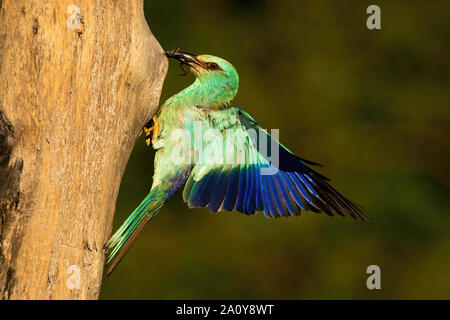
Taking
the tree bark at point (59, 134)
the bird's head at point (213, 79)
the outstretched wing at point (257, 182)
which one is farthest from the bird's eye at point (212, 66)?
the tree bark at point (59, 134)

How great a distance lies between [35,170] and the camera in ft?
7.04

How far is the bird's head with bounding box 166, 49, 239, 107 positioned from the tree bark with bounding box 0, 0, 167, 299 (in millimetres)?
632

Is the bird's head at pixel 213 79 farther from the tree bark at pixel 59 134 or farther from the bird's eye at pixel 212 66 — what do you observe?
the tree bark at pixel 59 134

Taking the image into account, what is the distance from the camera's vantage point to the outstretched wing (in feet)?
8.91

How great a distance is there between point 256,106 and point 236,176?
2840 millimetres

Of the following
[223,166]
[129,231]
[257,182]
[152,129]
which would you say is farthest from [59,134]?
[257,182]

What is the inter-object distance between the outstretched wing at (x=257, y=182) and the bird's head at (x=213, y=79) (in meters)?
0.12

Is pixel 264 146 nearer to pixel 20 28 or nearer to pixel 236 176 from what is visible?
pixel 236 176

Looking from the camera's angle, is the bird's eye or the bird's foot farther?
the bird's eye

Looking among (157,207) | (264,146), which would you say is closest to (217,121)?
(264,146)

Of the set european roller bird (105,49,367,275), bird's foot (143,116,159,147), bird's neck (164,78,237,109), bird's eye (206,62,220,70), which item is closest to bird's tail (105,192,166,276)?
european roller bird (105,49,367,275)

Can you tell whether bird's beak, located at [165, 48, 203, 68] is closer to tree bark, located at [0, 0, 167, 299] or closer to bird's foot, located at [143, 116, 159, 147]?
bird's foot, located at [143, 116, 159, 147]

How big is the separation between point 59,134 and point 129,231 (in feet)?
1.86

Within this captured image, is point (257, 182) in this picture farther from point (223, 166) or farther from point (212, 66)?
point (212, 66)
